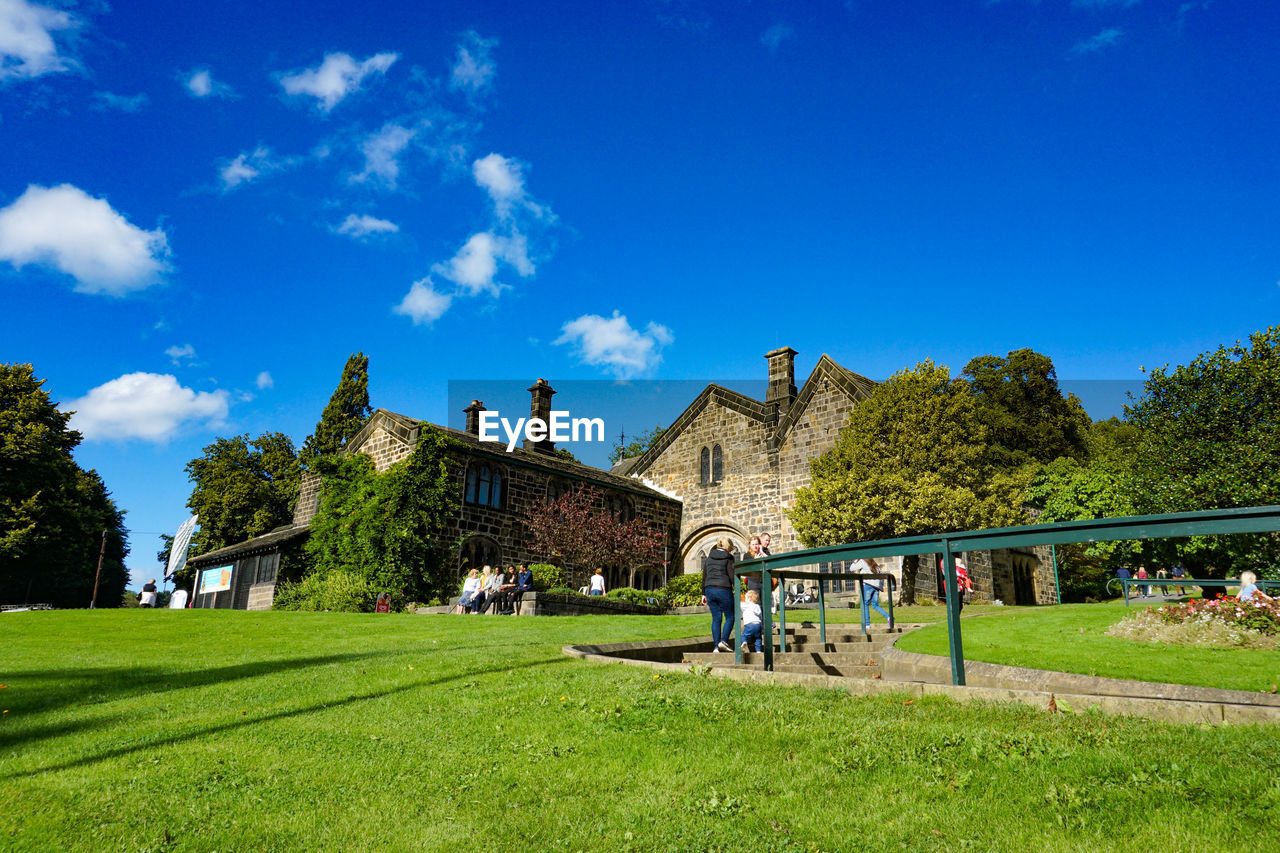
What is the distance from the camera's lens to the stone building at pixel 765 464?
29.3 meters

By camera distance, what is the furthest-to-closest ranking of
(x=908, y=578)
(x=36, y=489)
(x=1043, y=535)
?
(x=36, y=489)
(x=908, y=578)
(x=1043, y=535)

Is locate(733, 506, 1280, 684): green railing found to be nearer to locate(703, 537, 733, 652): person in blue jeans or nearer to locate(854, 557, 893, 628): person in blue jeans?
locate(703, 537, 733, 652): person in blue jeans

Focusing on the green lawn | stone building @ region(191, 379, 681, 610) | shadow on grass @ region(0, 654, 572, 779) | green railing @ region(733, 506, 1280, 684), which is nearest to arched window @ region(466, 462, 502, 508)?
stone building @ region(191, 379, 681, 610)

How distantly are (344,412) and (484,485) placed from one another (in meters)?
20.6

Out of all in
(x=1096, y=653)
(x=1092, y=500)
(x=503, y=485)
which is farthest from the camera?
(x=1092, y=500)

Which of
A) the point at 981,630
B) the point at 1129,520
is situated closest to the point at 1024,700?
the point at 1129,520

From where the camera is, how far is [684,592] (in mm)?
25688

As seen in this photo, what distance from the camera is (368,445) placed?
29.3m

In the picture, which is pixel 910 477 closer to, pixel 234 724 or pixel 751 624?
pixel 751 624

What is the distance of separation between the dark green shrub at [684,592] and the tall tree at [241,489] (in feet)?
86.7

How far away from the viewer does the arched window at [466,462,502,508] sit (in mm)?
27688

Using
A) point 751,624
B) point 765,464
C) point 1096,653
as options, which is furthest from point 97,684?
point 765,464

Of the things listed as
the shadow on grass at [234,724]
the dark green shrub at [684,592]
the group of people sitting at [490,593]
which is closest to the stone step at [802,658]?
the shadow on grass at [234,724]

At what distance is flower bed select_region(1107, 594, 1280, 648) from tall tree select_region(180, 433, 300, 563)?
1628 inches
